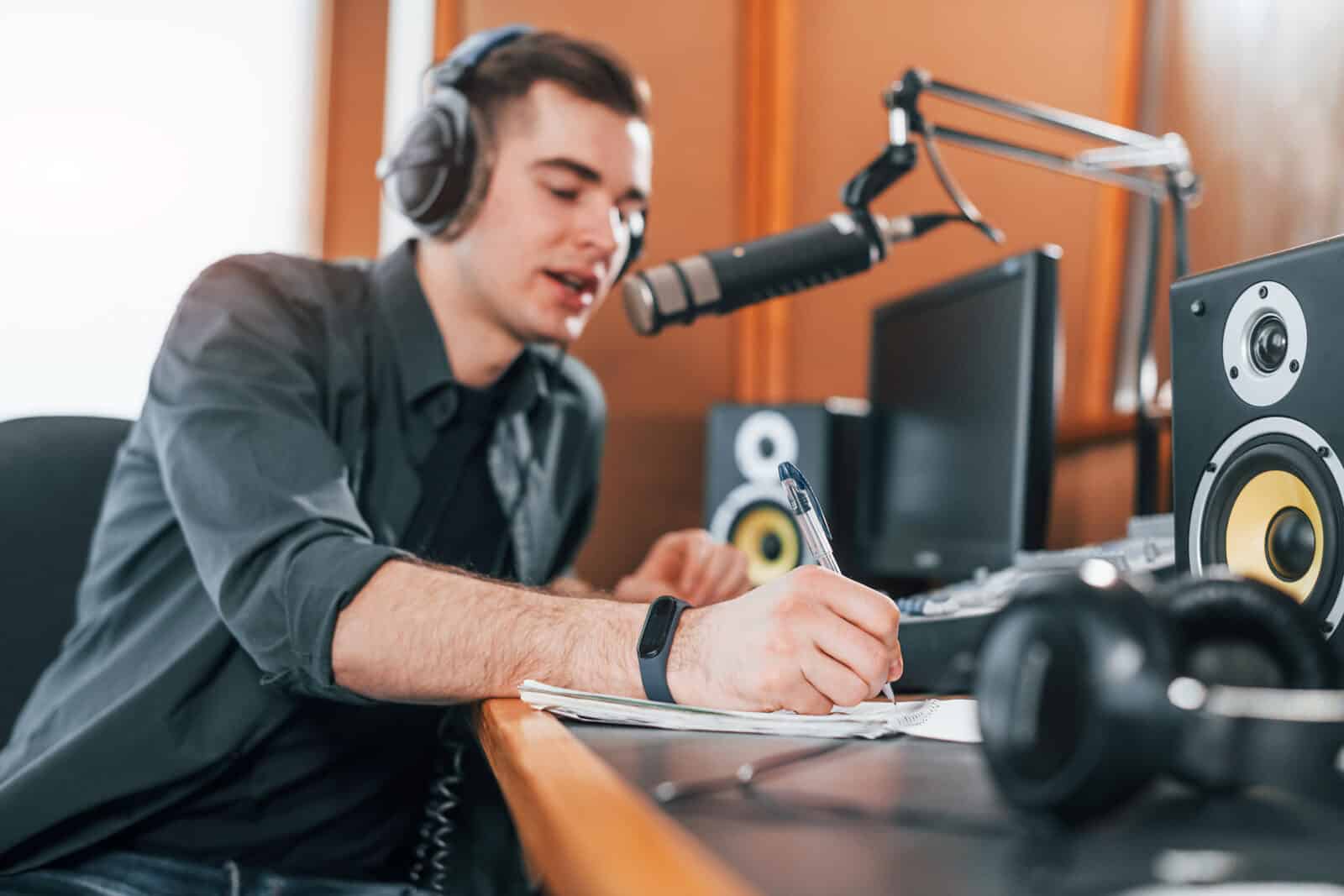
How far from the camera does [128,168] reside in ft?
6.81

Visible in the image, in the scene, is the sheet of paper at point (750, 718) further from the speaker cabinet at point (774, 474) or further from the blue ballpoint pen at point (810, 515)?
the speaker cabinet at point (774, 474)

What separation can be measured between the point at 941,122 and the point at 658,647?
1764 millimetres

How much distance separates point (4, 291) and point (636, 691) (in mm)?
1772

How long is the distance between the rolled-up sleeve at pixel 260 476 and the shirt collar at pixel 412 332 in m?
0.12

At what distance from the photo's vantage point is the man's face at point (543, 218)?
1.41 m

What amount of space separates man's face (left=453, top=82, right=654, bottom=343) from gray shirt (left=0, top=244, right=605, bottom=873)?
0.35 ft

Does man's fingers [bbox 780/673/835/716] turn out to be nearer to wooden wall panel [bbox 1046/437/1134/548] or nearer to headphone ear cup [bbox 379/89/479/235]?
headphone ear cup [bbox 379/89/479/235]

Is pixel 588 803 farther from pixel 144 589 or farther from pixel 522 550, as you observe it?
pixel 522 550

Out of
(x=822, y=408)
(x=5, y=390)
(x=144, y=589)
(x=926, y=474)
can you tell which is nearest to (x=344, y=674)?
(x=144, y=589)

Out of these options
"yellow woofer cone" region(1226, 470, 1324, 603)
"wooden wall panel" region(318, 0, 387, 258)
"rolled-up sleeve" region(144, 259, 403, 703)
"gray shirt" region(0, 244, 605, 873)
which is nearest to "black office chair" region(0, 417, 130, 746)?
"gray shirt" region(0, 244, 605, 873)

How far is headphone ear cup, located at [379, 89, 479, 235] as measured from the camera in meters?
1.34

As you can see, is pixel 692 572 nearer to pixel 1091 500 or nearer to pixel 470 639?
pixel 470 639

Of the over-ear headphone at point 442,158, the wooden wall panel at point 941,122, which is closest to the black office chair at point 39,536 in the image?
the over-ear headphone at point 442,158

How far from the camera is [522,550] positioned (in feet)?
4.69
